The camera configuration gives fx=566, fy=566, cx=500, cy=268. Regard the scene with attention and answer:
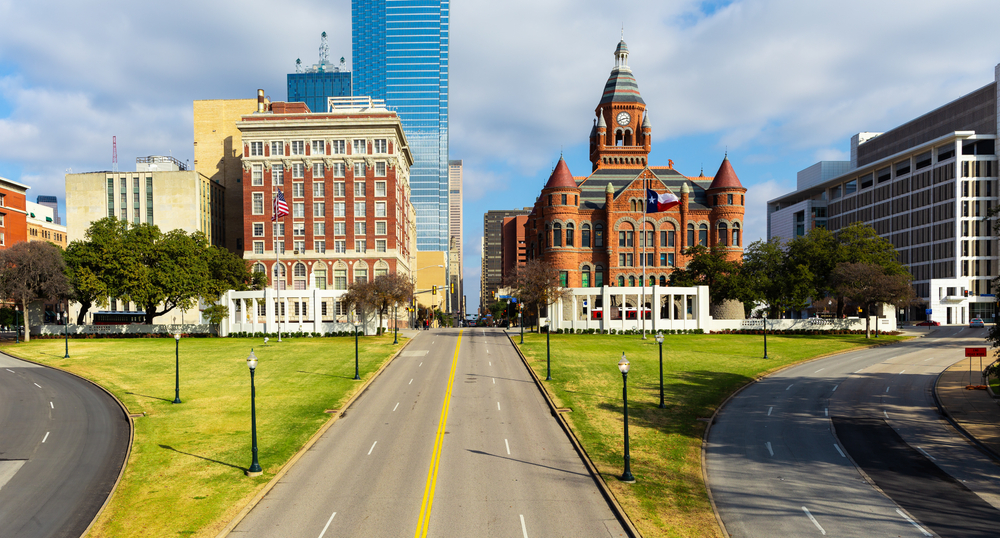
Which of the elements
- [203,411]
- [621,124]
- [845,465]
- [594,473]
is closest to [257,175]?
[621,124]

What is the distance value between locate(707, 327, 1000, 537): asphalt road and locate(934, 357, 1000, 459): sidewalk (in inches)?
30.7

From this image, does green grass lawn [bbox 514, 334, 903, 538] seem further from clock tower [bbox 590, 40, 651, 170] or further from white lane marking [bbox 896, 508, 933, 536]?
clock tower [bbox 590, 40, 651, 170]

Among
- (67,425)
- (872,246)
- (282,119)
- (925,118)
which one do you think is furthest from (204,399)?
(925,118)

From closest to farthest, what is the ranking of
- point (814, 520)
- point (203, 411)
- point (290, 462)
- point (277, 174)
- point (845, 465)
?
point (814, 520)
point (845, 465)
point (290, 462)
point (203, 411)
point (277, 174)

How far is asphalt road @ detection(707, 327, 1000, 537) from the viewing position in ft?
57.4

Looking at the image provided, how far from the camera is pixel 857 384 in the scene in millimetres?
38125

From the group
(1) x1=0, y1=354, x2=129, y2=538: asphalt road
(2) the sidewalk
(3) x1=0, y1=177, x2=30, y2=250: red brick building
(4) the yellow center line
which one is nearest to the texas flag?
(2) the sidewalk

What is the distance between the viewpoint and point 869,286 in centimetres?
6406

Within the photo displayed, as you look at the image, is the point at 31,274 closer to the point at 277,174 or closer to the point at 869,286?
the point at 277,174

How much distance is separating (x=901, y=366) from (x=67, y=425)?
56514 millimetres

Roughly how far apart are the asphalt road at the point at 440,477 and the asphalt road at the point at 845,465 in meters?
5.72

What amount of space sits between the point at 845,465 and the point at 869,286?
50.5 metres

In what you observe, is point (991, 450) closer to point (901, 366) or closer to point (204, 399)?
point (901, 366)

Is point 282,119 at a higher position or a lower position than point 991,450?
higher
